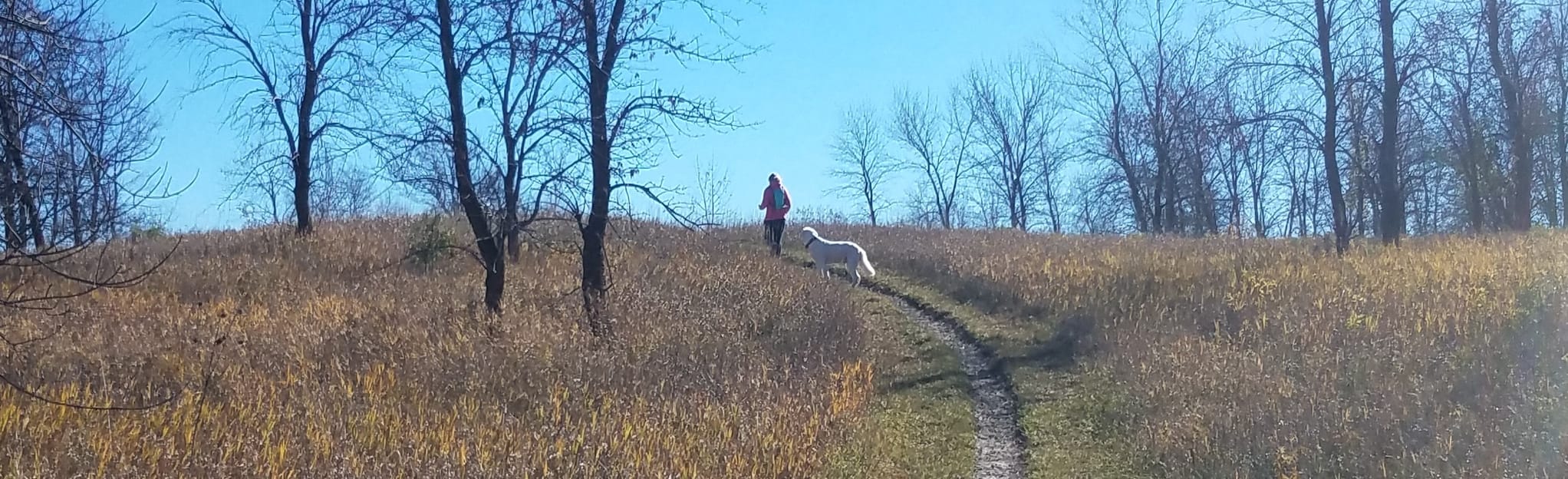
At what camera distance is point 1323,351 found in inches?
361

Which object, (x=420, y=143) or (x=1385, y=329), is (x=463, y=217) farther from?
(x=1385, y=329)

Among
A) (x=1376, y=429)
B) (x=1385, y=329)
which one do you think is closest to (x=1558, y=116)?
(x=1385, y=329)

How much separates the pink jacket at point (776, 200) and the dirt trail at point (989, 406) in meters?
7.13

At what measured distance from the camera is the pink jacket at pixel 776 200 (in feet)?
69.3

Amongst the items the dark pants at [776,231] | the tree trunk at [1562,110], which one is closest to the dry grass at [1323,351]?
the dark pants at [776,231]

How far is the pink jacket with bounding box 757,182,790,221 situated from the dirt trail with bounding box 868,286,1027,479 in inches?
281

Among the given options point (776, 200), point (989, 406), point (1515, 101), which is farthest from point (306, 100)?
point (1515, 101)

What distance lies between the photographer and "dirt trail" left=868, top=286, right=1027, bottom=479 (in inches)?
313

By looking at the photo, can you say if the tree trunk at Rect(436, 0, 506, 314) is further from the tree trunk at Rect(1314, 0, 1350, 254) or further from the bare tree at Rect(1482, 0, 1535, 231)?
the bare tree at Rect(1482, 0, 1535, 231)

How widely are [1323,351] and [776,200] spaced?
42.5ft

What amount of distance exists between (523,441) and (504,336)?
11.9 feet

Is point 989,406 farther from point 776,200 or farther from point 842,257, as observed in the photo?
point 776,200

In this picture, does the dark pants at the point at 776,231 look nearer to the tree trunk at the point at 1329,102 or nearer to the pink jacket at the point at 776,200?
the pink jacket at the point at 776,200

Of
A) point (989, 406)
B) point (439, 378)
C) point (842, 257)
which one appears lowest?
point (989, 406)
